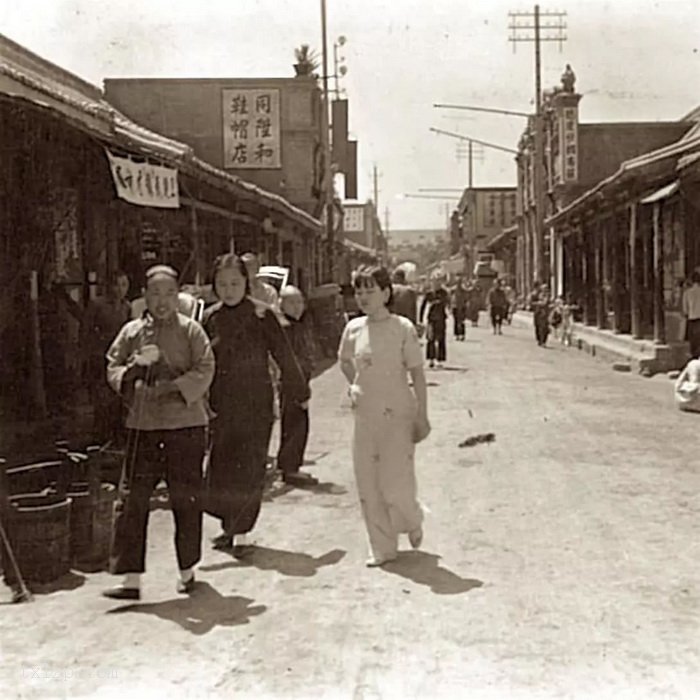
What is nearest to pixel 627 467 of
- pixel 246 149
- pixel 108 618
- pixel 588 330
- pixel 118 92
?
pixel 108 618

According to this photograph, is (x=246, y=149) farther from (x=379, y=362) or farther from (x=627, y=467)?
(x=379, y=362)

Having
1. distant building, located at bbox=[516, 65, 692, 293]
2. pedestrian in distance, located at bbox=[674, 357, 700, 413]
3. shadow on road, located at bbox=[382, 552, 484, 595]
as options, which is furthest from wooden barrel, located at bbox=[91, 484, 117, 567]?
distant building, located at bbox=[516, 65, 692, 293]

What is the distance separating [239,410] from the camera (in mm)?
6844

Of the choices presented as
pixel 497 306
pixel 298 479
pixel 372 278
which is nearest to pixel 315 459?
pixel 298 479

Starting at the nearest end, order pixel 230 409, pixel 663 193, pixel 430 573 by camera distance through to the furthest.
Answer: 1. pixel 430 573
2. pixel 230 409
3. pixel 663 193

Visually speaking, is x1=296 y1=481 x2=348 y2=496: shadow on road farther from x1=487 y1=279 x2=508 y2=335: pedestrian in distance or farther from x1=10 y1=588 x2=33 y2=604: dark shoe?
x1=487 y1=279 x2=508 y2=335: pedestrian in distance

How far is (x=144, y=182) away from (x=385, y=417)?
4224 mm

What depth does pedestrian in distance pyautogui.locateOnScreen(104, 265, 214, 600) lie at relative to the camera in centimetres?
565

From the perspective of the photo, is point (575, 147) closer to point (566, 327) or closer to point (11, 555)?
point (566, 327)

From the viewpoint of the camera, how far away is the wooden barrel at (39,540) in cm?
602

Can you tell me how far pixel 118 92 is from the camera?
36531 mm

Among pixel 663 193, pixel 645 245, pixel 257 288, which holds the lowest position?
pixel 257 288

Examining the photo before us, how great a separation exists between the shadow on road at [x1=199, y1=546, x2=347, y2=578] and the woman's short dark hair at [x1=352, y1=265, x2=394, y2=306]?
1.51 meters

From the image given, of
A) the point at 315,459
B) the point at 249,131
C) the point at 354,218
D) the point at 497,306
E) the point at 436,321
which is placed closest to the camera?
the point at 315,459
